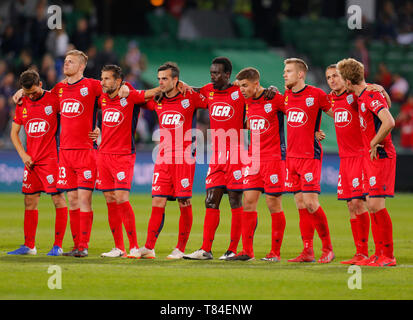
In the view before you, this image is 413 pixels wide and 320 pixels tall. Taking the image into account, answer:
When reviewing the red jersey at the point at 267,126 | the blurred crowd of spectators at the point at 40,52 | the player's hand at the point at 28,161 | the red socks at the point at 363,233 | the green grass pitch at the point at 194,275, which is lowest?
the green grass pitch at the point at 194,275

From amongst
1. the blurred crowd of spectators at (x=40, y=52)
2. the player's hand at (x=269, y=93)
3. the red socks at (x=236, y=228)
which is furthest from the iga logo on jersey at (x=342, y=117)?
the blurred crowd of spectators at (x=40, y=52)

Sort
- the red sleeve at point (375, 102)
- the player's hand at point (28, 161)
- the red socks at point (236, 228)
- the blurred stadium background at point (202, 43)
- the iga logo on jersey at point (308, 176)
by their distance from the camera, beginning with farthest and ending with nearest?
the blurred stadium background at point (202, 43)
the player's hand at point (28, 161)
the red socks at point (236, 228)
the iga logo on jersey at point (308, 176)
the red sleeve at point (375, 102)

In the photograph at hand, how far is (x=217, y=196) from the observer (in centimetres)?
Result: 1018

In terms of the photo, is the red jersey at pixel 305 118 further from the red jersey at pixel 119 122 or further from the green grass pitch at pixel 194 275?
the red jersey at pixel 119 122

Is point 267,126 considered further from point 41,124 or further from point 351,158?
point 41,124

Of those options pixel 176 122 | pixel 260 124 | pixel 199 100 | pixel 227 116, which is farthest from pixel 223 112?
pixel 176 122

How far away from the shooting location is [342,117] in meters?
10.2

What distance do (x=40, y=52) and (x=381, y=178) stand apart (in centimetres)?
1473

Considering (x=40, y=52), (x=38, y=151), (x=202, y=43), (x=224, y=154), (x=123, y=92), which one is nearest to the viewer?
(x=224, y=154)

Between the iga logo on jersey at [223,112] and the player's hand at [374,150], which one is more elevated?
the iga logo on jersey at [223,112]

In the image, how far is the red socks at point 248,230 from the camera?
32.9 feet

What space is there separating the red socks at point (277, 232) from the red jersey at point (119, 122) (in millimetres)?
1989
